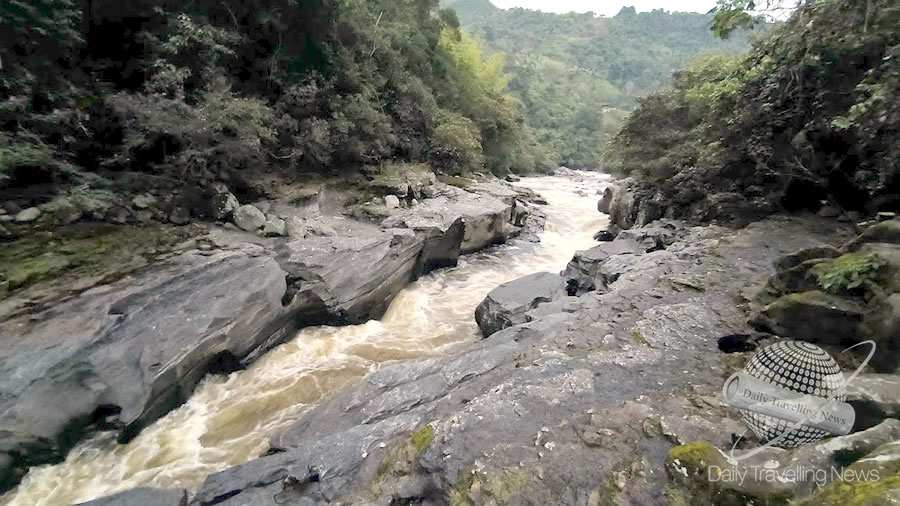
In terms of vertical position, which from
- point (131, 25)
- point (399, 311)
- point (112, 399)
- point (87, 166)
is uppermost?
point (131, 25)

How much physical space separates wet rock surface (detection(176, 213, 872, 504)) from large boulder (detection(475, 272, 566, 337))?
1.38 meters

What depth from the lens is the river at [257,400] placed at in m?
4.18

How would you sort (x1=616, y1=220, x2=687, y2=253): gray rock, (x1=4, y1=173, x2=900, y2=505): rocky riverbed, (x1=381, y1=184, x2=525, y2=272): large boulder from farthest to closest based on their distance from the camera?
(x1=381, y1=184, x2=525, y2=272): large boulder
(x1=616, y1=220, x2=687, y2=253): gray rock
(x1=4, y1=173, x2=900, y2=505): rocky riverbed

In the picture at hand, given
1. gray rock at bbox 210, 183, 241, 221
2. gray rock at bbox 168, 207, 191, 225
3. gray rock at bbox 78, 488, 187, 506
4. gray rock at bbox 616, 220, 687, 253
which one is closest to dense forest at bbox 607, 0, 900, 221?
gray rock at bbox 616, 220, 687, 253

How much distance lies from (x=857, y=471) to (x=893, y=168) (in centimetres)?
535

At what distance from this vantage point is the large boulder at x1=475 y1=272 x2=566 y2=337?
6901 millimetres

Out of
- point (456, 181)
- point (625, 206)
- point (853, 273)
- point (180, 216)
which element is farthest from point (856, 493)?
point (456, 181)

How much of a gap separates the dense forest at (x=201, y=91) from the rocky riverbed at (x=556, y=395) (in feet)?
8.05

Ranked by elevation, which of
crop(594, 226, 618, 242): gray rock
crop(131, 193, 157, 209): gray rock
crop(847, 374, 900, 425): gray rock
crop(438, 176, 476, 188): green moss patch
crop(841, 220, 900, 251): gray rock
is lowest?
crop(594, 226, 618, 242): gray rock

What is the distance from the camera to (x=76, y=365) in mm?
4414

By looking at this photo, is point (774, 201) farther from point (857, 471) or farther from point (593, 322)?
point (857, 471)

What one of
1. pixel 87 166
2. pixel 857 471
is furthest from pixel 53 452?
pixel 857 471

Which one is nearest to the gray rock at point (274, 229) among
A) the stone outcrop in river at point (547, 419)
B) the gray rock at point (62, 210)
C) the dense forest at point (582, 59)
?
the gray rock at point (62, 210)

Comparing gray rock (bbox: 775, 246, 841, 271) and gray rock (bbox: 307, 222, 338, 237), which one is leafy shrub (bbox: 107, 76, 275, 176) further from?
gray rock (bbox: 775, 246, 841, 271)
